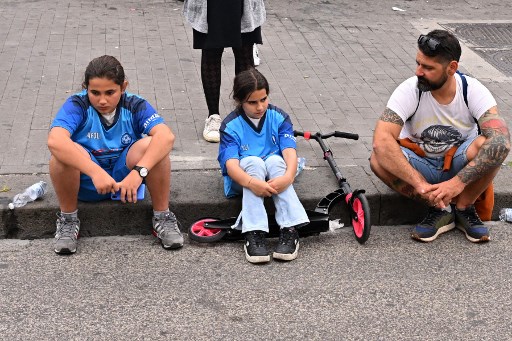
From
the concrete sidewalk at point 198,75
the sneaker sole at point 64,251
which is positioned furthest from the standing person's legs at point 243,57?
the sneaker sole at point 64,251

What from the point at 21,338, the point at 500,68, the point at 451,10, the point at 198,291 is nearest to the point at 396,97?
the point at 198,291

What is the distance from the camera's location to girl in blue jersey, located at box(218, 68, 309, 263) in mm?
4535

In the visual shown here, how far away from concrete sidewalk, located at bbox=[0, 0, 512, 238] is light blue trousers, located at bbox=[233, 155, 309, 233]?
292mm

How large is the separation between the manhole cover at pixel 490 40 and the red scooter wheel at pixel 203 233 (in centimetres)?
394

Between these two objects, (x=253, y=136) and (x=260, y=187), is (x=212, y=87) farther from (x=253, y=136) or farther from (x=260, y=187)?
(x=260, y=187)

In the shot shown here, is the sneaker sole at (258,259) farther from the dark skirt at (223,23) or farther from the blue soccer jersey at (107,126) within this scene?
the dark skirt at (223,23)

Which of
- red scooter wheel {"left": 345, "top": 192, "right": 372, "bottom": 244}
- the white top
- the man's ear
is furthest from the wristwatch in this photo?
the man's ear

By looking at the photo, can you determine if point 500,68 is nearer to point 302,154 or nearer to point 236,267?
point 302,154

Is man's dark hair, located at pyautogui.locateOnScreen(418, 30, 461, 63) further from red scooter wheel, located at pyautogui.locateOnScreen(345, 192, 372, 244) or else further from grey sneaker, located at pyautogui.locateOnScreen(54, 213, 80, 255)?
grey sneaker, located at pyautogui.locateOnScreen(54, 213, 80, 255)

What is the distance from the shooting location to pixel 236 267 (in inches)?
173

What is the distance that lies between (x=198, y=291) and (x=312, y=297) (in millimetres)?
544

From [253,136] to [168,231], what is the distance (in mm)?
720

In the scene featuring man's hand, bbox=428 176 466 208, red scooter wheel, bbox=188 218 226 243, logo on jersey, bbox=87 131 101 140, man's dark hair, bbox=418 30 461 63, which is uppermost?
man's dark hair, bbox=418 30 461 63

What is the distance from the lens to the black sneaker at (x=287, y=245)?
446cm
